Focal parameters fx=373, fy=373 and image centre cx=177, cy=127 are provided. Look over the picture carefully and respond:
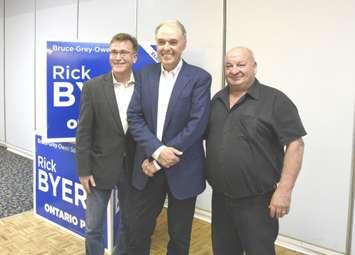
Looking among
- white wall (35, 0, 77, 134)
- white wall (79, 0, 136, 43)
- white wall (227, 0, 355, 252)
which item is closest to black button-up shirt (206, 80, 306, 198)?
white wall (227, 0, 355, 252)

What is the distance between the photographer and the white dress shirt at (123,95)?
2170 mm

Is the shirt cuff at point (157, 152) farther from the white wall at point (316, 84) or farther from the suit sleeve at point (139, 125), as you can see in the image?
the white wall at point (316, 84)

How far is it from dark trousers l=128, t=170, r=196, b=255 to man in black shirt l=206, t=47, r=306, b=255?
253 millimetres

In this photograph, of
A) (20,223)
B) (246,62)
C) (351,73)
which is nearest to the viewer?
(246,62)

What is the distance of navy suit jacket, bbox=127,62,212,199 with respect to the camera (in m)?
1.89

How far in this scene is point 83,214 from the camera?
299 cm

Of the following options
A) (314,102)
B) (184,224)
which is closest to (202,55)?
(314,102)

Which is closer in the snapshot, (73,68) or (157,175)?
(157,175)

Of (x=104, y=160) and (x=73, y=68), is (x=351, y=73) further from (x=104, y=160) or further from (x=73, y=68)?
(x=73, y=68)

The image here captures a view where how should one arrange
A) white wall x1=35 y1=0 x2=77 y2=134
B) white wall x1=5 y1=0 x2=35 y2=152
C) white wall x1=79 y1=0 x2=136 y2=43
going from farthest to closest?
white wall x1=5 y1=0 x2=35 y2=152 < white wall x1=35 y1=0 x2=77 y2=134 < white wall x1=79 y1=0 x2=136 y2=43

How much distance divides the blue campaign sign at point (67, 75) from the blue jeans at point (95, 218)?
0.69 meters

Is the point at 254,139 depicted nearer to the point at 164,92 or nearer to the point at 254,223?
the point at 254,223

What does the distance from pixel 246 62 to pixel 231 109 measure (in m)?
0.24

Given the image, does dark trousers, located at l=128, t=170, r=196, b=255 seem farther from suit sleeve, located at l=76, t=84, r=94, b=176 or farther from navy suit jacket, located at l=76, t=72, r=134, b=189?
suit sleeve, located at l=76, t=84, r=94, b=176
